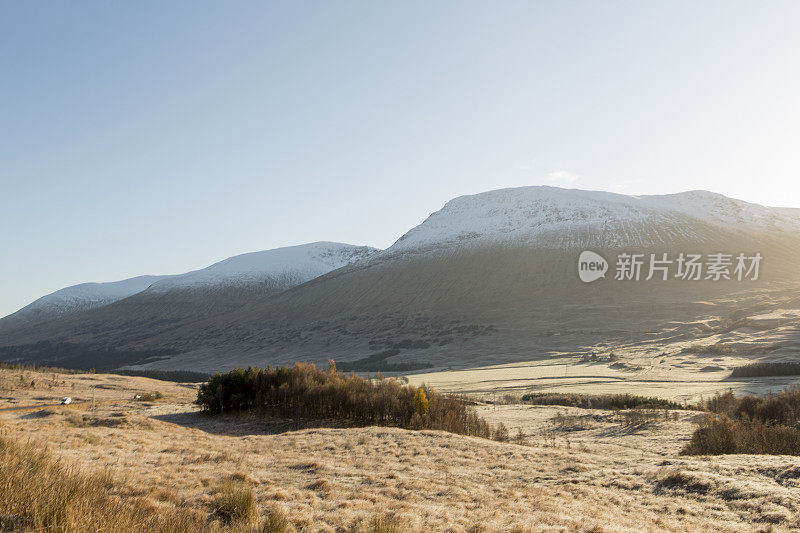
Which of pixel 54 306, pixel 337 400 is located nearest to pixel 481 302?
pixel 337 400

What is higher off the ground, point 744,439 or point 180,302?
point 180,302

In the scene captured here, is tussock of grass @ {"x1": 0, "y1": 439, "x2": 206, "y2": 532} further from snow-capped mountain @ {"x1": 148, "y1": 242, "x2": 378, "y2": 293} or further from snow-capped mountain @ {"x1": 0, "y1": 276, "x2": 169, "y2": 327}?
snow-capped mountain @ {"x1": 0, "y1": 276, "x2": 169, "y2": 327}

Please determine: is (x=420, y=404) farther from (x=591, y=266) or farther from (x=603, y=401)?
(x=591, y=266)

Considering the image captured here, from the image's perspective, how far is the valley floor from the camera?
20.5ft

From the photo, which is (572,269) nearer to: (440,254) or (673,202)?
(440,254)

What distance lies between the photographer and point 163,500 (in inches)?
254

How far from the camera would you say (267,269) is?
161m

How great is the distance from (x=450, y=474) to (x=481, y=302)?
65.4 m

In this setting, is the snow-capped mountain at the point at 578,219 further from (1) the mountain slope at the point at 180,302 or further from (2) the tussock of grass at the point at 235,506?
(2) the tussock of grass at the point at 235,506

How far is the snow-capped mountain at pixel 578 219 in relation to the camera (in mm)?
93688

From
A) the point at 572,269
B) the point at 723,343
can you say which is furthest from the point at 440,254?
the point at 723,343

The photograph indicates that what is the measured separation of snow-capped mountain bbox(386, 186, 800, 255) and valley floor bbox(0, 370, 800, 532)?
277ft

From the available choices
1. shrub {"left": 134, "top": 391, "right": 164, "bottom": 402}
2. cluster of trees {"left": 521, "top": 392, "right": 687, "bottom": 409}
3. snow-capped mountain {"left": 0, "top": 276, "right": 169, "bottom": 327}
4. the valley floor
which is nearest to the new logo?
cluster of trees {"left": 521, "top": 392, "right": 687, "bottom": 409}

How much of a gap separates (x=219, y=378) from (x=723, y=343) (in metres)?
36.2
